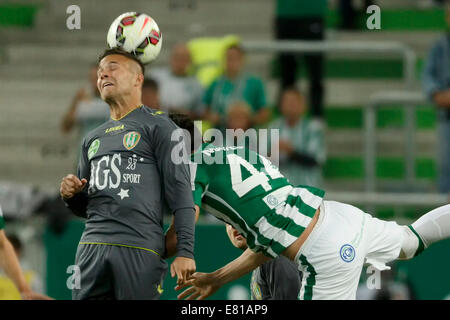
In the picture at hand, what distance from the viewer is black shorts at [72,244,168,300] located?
489 cm

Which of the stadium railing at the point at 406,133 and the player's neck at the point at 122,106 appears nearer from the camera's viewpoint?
the player's neck at the point at 122,106

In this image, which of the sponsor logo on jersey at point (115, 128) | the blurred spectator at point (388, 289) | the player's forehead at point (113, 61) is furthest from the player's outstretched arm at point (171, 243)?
the blurred spectator at point (388, 289)

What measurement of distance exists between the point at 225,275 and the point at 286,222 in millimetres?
512

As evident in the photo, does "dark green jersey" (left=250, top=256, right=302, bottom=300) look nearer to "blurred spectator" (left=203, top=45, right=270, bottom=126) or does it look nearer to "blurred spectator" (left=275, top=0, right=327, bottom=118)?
"blurred spectator" (left=203, top=45, right=270, bottom=126)

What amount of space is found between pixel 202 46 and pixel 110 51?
15.0 feet

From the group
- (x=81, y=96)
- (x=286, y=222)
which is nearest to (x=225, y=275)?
(x=286, y=222)

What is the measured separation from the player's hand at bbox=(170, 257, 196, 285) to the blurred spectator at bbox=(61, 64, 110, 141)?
3895 millimetres

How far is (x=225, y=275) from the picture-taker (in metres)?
5.32

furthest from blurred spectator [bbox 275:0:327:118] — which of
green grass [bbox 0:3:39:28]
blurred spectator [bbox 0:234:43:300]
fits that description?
green grass [bbox 0:3:39:28]

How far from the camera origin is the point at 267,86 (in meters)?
10.5

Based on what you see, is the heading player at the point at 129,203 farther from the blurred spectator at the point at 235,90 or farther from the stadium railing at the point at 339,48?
the stadium railing at the point at 339,48

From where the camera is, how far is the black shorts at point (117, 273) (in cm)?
489

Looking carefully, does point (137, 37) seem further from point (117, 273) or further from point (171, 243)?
point (117, 273)

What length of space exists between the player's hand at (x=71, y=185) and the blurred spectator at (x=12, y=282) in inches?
95.0
